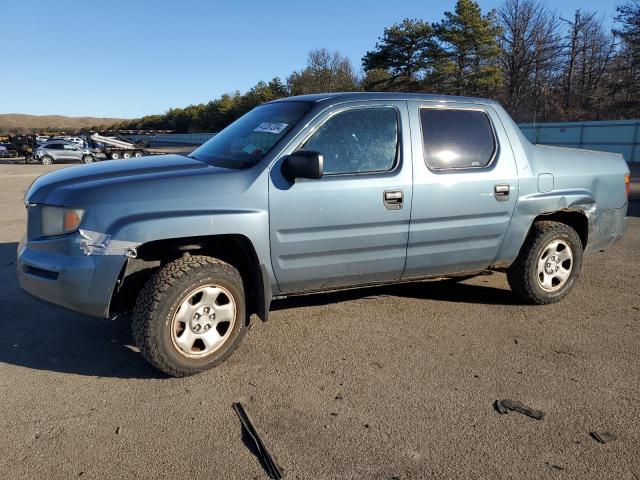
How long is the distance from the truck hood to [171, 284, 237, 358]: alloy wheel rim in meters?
0.83

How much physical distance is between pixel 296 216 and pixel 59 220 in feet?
4.89

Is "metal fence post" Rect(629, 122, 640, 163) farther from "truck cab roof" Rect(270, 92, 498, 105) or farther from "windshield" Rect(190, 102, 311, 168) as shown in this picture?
"windshield" Rect(190, 102, 311, 168)

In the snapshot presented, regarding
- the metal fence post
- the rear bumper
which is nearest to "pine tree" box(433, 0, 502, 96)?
the metal fence post

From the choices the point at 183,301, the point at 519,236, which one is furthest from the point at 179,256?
the point at 519,236

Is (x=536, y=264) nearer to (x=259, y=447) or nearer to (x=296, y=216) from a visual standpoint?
(x=296, y=216)

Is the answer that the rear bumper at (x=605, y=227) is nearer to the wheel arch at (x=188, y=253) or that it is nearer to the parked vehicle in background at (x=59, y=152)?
the wheel arch at (x=188, y=253)

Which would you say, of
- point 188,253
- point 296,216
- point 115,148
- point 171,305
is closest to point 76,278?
point 171,305

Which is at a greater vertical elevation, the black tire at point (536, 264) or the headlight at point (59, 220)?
the headlight at point (59, 220)

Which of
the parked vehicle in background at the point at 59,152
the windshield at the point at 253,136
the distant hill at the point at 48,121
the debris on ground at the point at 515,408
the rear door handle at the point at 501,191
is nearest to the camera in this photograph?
the debris on ground at the point at 515,408

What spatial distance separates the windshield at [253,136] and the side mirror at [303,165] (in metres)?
Answer: 0.26

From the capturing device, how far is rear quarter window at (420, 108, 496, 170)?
13.4 feet

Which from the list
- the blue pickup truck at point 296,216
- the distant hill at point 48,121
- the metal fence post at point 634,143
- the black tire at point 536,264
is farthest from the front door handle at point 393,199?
the distant hill at point 48,121

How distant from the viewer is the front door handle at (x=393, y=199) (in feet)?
12.5

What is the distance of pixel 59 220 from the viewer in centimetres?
325
